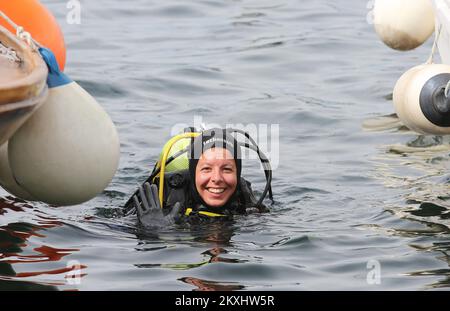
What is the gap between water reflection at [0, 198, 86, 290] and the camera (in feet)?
21.0

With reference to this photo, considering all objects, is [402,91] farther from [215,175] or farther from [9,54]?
[9,54]

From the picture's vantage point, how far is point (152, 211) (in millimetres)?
7762

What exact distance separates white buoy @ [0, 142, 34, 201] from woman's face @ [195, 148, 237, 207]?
146 cm

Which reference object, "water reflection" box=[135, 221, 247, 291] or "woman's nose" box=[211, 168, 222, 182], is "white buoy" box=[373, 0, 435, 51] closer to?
"woman's nose" box=[211, 168, 222, 182]

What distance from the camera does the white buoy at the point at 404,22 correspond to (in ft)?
32.8

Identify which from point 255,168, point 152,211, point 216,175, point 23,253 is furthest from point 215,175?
point 255,168

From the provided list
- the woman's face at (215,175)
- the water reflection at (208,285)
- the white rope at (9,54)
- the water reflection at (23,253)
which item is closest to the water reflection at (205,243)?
the water reflection at (208,285)

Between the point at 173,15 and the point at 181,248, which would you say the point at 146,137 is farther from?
the point at 173,15

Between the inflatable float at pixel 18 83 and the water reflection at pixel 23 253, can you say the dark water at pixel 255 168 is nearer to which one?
the water reflection at pixel 23 253

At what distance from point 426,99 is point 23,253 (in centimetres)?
302

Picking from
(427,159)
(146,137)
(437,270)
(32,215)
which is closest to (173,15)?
(146,137)

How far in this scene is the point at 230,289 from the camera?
21.0ft

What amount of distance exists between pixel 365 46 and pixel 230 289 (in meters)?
8.61

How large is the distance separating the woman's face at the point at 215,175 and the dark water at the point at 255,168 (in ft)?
0.75
